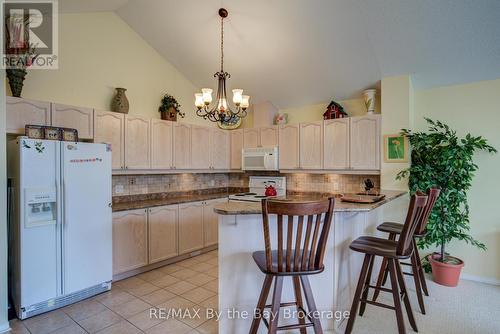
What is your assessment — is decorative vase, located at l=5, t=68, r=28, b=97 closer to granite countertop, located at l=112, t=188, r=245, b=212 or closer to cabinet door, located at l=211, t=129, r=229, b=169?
granite countertop, located at l=112, t=188, r=245, b=212

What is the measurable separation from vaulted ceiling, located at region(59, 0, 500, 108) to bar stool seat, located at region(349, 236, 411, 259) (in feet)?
7.28

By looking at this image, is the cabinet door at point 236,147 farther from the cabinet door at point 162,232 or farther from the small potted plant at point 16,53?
the small potted plant at point 16,53

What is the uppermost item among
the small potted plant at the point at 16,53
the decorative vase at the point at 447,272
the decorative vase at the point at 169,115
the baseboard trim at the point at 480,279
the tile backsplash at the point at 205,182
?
the small potted plant at the point at 16,53

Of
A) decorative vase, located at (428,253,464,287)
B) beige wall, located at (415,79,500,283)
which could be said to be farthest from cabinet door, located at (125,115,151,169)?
beige wall, located at (415,79,500,283)

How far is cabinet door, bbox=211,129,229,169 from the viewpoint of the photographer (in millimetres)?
4880

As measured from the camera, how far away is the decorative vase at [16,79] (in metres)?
2.73

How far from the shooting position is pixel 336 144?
4016 millimetres

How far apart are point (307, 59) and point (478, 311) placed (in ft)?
11.0

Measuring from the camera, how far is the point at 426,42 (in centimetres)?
298

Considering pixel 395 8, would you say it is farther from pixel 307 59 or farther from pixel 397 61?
pixel 307 59

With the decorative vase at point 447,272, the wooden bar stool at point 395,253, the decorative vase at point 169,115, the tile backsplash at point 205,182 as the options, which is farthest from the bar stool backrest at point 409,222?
the decorative vase at point 169,115

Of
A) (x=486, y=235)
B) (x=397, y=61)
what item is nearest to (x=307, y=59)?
(x=397, y=61)

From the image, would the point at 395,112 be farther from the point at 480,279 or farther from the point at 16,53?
the point at 16,53

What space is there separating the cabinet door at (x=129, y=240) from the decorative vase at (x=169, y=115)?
1481mm
